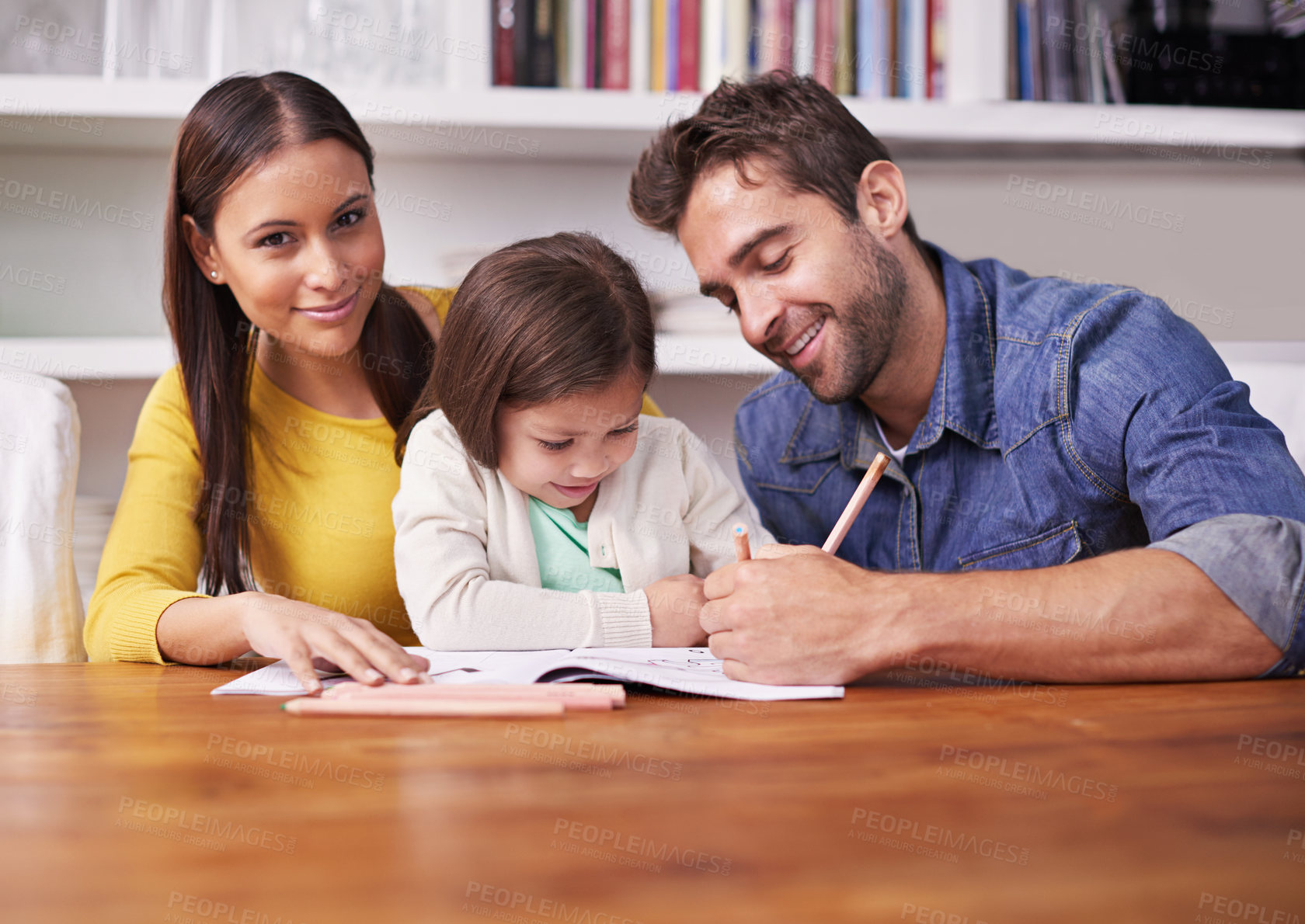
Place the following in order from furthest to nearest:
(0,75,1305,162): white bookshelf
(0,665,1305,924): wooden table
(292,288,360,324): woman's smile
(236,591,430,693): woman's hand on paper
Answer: (0,75,1305,162): white bookshelf → (292,288,360,324): woman's smile → (236,591,430,693): woman's hand on paper → (0,665,1305,924): wooden table

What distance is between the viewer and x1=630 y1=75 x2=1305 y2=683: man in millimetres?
868

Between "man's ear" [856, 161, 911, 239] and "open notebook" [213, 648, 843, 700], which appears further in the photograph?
"man's ear" [856, 161, 911, 239]

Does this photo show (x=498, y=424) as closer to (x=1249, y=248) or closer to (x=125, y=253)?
(x=125, y=253)

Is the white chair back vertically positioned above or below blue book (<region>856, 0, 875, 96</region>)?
below

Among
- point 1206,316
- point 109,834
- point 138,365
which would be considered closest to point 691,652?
point 109,834

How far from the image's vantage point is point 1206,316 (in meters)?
2.25

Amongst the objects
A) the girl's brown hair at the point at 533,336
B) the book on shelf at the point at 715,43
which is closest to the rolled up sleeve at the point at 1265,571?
the girl's brown hair at the point at 533,336

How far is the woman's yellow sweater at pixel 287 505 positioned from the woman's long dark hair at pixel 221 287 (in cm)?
3

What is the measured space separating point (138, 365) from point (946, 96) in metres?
1.56

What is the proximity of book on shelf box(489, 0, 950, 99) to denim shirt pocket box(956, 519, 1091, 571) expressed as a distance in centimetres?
96

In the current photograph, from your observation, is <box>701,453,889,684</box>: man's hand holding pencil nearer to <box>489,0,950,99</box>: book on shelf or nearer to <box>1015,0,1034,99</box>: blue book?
<box>489,0,950,99</box>: book on shelf

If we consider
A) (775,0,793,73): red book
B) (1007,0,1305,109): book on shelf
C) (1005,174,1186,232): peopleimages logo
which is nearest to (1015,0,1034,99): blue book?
(1007,0,1305,109): book on shelf

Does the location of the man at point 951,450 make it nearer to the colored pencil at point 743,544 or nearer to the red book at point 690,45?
the colored pencil at point 743,544

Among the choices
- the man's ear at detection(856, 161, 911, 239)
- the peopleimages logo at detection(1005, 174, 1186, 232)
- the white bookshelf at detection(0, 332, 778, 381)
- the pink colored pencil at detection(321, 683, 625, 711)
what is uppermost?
the peopleimages logo at detection(1005, 174, 1186, 232)
